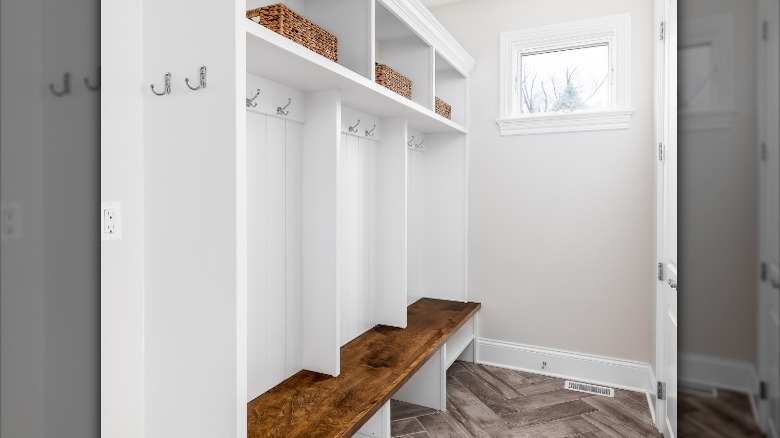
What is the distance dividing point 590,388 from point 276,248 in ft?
7.73

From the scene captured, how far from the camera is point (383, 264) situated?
2729 mm

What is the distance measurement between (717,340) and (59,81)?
153 cm

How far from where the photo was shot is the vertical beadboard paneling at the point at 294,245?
1974 millimetres

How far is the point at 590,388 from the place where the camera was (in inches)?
117

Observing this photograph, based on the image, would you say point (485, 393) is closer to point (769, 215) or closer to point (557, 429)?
point (557, 429)

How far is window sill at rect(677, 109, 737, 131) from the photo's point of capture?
48 centimetres

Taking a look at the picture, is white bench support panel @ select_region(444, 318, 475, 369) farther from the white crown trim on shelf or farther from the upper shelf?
the white crown trim on shelf

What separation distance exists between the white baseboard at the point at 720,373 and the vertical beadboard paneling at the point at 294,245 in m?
1.58

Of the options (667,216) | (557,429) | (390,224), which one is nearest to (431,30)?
(390,224)

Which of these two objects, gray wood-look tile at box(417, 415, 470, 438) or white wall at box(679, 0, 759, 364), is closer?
white wall at box(679, 0, 759, 364)

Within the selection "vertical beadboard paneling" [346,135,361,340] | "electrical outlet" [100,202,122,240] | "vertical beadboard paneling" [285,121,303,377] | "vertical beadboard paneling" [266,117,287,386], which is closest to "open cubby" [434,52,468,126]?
"vertical beadboard paneling" [346,135,361,340]

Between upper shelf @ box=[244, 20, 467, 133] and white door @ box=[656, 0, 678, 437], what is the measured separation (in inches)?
48.6

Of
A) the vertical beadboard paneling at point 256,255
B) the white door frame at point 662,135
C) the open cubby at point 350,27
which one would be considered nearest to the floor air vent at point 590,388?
the white door frame at point 662,135

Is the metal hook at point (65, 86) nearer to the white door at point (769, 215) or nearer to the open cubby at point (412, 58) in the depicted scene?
the white door at point (769, 215)
